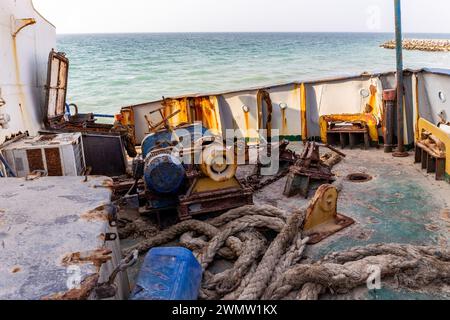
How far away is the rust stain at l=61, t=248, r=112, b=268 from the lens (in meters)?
1.96

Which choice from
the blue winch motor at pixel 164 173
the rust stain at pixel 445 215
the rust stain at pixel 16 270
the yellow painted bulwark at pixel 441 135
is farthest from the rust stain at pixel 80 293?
the yellow painted bulwark at pixel 441 135

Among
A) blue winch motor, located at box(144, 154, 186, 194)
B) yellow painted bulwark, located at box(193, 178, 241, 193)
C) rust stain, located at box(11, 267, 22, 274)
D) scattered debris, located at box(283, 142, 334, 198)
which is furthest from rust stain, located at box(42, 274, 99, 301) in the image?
scattered debris, located at box(283, 142, 334, 198)

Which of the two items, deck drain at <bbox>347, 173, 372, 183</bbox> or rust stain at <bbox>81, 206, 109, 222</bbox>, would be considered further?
deck drain at <bbox>347, 173, 372, 183</bbox>

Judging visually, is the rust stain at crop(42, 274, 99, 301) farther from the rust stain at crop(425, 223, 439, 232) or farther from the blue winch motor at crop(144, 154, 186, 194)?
the rust stain at crop(425, 223, 439, 232)

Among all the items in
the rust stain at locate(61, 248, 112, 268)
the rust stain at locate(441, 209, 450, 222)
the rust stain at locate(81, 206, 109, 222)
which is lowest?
the rust stain at locate(441, 209, 450, 222)

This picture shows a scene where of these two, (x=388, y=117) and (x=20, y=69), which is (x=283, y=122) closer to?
→ (x=388, y=117)

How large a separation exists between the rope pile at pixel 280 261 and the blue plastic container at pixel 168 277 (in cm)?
42

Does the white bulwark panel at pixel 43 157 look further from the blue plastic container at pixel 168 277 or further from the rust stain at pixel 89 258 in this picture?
the rust stain at pixel 89 258

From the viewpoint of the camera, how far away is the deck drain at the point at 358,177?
594 centimetres

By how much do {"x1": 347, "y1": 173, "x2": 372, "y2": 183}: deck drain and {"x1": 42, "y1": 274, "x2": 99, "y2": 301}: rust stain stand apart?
16.0 ft

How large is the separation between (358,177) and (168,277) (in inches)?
166

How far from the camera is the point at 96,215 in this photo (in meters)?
2.51
